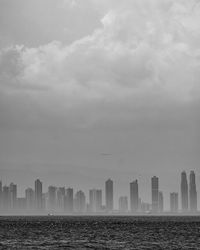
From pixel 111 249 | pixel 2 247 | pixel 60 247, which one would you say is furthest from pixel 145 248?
pixel 2 247

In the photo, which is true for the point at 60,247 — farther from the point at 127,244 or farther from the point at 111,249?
the point at 127,244

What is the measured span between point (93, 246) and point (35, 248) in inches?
469

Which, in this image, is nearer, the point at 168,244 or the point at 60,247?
the point at 60,247

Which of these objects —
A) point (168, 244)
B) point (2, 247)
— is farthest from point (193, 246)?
point (2, 247)

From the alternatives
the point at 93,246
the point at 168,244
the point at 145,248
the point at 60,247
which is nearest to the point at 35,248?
the point at 60,247

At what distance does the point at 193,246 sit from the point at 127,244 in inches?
509

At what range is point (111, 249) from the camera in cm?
11000

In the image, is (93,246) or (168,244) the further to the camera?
(168,244)

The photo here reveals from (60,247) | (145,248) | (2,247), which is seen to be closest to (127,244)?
(145,248)

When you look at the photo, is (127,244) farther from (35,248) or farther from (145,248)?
(35,248)

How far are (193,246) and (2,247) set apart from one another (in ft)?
119

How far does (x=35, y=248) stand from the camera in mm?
109062

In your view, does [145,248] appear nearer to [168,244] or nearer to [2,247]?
[168,244]

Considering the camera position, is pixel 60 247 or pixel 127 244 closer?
pixel 60 247
